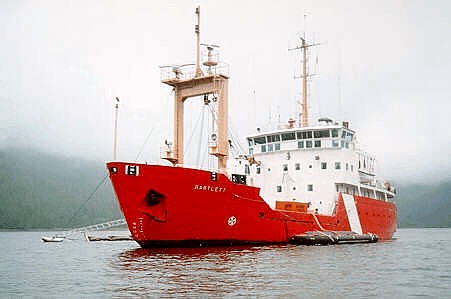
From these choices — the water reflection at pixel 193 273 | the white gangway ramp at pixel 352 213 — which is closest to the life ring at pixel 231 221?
the water reflection at pixel 193 273

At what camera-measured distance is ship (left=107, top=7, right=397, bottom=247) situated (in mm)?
20969

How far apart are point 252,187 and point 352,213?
9.74m

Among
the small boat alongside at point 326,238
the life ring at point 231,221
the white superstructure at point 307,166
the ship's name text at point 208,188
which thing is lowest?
the small boat alongside at point 326,238

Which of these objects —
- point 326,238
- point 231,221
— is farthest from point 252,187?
point 326,238

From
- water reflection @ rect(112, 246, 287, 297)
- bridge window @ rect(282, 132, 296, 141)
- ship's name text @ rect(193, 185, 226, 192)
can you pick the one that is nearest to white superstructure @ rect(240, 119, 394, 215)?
bridge window @ rect(282, 132, 296, 141)

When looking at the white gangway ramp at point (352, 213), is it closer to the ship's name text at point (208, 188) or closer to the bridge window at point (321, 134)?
the bridge window at point (321, 134)

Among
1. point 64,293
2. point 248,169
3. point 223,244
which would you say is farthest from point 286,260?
point 248,169

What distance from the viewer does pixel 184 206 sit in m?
21.0

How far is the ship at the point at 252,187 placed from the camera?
21.0m

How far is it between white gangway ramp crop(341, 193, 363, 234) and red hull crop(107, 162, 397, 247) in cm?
794

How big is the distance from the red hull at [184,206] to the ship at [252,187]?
0.04 meters

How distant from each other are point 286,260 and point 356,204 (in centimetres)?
1384

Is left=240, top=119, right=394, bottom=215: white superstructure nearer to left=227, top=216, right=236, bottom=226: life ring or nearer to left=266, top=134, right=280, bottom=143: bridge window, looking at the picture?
left=266, top=134, right=280, bottom=143: bridge window

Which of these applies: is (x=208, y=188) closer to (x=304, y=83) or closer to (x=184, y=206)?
(x=184, y=206)
